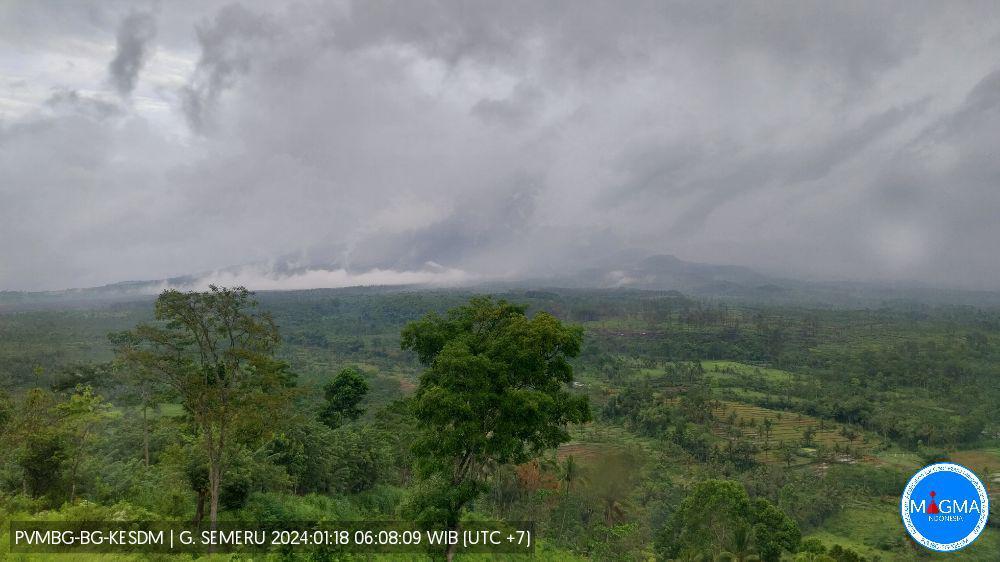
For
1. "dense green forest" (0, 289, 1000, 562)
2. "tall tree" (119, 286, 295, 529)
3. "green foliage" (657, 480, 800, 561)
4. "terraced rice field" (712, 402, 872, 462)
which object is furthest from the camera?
"terraced rice field" (712, 402, 872, 462)

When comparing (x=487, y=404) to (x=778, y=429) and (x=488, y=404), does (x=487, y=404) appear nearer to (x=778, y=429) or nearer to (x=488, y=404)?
(x=488, y=404)

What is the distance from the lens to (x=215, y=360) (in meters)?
12.9

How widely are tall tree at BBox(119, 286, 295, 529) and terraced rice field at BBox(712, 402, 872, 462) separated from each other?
73517 millimetres

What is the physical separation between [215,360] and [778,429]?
92.3 metres

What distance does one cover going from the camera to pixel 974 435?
75750 millimetres

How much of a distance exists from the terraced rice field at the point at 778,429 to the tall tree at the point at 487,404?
6874 centimetres

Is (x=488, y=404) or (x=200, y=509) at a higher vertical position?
(x=488, y=404)

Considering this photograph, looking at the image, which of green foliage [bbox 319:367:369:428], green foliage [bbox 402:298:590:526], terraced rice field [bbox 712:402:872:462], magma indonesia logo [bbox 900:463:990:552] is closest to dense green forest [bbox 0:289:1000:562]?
green foliage [bbox 402:298:590:526]

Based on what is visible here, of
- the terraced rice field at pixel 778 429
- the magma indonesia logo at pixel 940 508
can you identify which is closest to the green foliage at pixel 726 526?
the magma indonesia logo at pixel 940 508

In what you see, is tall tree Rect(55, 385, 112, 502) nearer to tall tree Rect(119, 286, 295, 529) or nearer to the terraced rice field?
tall tree Rect(119, 286, 295, 529)

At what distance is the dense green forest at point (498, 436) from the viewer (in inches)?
509

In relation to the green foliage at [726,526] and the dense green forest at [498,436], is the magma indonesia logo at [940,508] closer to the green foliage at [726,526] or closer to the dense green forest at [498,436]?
the dense green forest at [498,436]

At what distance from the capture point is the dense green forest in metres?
12.9

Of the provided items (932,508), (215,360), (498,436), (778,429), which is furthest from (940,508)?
(778,429)
